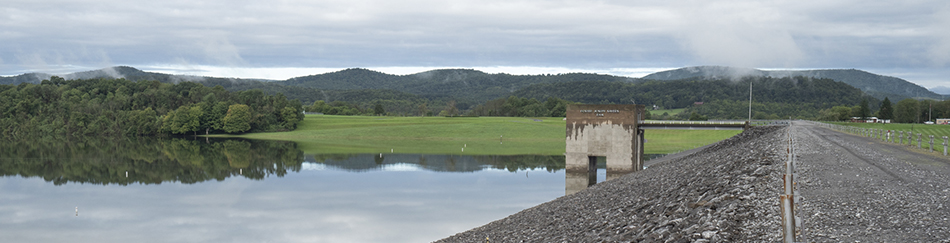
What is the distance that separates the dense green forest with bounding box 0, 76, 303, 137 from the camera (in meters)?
121

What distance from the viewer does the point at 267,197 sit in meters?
A: 35.2

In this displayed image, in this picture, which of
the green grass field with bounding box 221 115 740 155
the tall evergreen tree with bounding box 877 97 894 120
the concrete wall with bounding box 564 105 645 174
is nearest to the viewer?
the concrete wall with bounding box 564 105 645 174

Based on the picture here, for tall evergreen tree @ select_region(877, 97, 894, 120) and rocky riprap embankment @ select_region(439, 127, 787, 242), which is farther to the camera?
tall evergreen tree @ select_region(877, 97, 894, 120)

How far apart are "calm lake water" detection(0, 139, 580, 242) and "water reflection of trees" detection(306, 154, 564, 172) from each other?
0.36 ft

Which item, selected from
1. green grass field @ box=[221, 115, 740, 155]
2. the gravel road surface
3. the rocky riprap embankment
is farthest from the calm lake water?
green grass field @ box=[221, 115, 740, 155]

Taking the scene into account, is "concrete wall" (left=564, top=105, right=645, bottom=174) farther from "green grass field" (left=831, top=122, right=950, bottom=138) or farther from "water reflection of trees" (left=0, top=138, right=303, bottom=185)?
"green grass field" (left=831, top=122, right=950, bottom=138)

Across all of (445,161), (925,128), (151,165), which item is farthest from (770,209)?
(925,128)

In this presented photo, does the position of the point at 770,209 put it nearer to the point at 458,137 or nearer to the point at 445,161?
the point at 445,161

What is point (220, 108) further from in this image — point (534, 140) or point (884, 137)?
point (884, 137)

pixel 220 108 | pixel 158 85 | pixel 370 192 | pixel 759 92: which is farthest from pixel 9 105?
pixel 759 92

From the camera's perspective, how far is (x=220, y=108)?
12181cm

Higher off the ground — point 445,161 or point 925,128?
point 925,128

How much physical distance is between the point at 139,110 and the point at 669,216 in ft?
444

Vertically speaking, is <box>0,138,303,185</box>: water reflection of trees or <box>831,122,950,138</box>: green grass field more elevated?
<box>831,122,950,138</box>: green grass field
